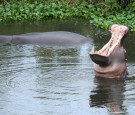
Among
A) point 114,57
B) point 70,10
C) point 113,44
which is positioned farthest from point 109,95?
point 70,10

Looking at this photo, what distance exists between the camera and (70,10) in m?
14.5

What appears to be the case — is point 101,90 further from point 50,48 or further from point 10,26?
point 10,26

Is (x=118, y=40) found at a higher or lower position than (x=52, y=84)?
higher

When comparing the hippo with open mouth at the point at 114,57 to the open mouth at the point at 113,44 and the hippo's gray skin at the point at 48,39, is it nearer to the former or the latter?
the open mouth at the point at 113,44

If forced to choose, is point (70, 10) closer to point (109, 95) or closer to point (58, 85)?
point (58, 85)

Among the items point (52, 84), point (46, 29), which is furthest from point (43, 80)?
point (46, 29)

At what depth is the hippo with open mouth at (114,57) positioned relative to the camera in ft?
23.1

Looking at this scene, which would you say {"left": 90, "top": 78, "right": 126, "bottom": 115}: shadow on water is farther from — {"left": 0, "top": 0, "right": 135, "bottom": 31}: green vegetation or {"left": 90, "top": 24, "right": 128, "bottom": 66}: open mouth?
{"left": 0, "top": 0, "right": 135, "bottom": 31}: green vegetation

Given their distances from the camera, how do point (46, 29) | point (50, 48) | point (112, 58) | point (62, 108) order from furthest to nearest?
point (46, 29) → point (50, 48) → point (112, 58) → point (62, 108)

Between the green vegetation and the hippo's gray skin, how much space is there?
2.47 metres

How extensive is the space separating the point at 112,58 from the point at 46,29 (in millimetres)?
5276

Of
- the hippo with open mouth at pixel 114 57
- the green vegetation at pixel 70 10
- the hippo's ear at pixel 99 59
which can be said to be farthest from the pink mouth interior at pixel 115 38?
the green vegetation at pixel 70 10

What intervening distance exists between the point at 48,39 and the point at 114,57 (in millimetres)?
3411

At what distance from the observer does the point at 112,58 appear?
7062 mm
